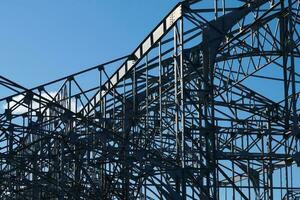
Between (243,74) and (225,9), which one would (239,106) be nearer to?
(243,74)

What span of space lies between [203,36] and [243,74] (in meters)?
6.35

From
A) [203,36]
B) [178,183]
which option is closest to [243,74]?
[203,36]

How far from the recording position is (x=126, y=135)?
28.8 metres

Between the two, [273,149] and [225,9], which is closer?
[225,9]

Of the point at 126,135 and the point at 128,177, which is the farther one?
the point at 126,135

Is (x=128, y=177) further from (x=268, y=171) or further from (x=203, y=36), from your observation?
(x=268, y=171)

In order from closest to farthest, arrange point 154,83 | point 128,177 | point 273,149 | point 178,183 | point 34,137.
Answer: point 178,183 → point 128,177 → point 154,83 → point 273,149 → point 34,137

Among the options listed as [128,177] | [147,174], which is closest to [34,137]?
[128,177]

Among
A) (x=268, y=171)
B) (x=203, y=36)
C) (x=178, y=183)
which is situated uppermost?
(x=203, y=36)

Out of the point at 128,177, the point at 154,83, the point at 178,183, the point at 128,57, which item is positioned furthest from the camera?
the point at 154,83

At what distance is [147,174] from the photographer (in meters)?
22.4

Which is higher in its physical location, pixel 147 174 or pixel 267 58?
pixel 267 58

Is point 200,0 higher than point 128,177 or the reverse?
higher

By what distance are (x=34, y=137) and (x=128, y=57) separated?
13641 mm
